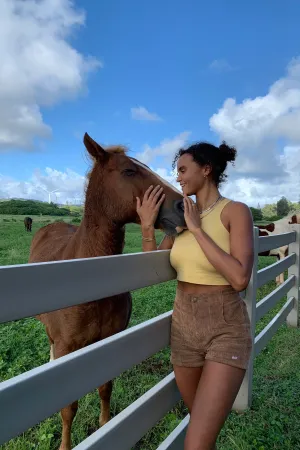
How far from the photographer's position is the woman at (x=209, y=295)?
6.24 ft

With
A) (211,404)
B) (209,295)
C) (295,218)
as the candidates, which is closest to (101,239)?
(209,295)

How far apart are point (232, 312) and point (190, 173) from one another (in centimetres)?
81

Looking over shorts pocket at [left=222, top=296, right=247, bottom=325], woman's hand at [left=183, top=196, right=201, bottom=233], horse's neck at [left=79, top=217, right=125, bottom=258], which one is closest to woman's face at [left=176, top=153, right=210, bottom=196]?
woman's hand at [left=183, top=196, right=201, bottom=233]

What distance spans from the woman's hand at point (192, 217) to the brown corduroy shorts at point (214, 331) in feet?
1.21

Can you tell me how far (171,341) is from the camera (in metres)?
2.26

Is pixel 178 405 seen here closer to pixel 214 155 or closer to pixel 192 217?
pixel 192 217

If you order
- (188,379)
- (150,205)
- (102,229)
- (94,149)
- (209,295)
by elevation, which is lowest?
(188,379)

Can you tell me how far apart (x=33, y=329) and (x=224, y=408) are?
14.9 ft

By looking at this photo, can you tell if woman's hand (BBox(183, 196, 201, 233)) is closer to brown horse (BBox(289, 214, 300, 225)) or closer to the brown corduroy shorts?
the brown corduroy shorts

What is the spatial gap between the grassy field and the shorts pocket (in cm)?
155

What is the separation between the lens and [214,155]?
2227 mm

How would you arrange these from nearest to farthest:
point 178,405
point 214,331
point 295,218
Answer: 1. point 214,331
2. point 178,405
3. point 295,218

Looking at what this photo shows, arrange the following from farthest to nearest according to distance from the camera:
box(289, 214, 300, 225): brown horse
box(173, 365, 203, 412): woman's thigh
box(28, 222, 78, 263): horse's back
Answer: box(289, 214, 300, 225): brown horse < box(28, 222, 78, 263): horse's back < box(173, 365, 203, 412): woman's thigh

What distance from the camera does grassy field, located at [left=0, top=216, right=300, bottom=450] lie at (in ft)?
10.3
